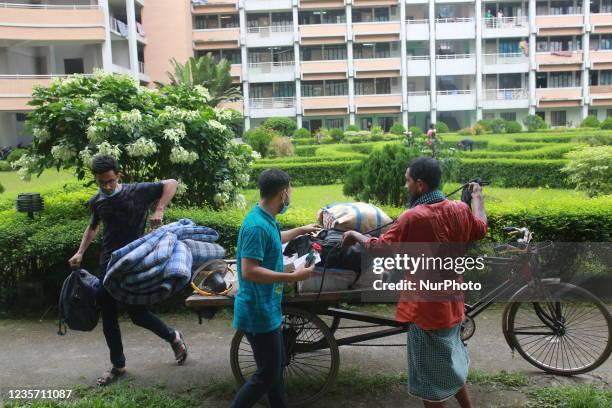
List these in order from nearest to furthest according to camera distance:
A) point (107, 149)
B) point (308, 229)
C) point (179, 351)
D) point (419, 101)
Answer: point (308, 229) < point (179, 351) < point (107, 149) < point (419, 101)

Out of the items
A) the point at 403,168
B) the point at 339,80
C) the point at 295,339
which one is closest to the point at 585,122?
the point at 339,80

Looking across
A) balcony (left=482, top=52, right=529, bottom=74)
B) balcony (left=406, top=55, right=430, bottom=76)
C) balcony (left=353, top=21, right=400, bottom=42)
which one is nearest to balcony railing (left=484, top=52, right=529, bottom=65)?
balcony (left=482, top=52, right=529, bottom=74)

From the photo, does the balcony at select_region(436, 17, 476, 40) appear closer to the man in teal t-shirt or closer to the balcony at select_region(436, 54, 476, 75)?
the balcony at select_region(436, 54, 476, 75)

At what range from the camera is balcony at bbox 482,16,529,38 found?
4122 centimetres

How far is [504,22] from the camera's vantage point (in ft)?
136

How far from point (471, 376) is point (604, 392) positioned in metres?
0.84

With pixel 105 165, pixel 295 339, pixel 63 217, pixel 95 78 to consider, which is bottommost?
pixel 295 339

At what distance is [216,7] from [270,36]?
14.7 feet

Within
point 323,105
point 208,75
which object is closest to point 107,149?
point 208,75

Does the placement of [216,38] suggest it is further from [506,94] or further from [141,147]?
[141,147]

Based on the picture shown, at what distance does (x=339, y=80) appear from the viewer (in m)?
42.3

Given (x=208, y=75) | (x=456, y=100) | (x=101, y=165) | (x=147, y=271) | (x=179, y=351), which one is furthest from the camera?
(x=456, y=100)

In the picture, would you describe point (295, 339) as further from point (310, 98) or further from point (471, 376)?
point (310, 98)

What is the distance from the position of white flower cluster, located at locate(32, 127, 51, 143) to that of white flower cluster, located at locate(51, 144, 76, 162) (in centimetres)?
28
